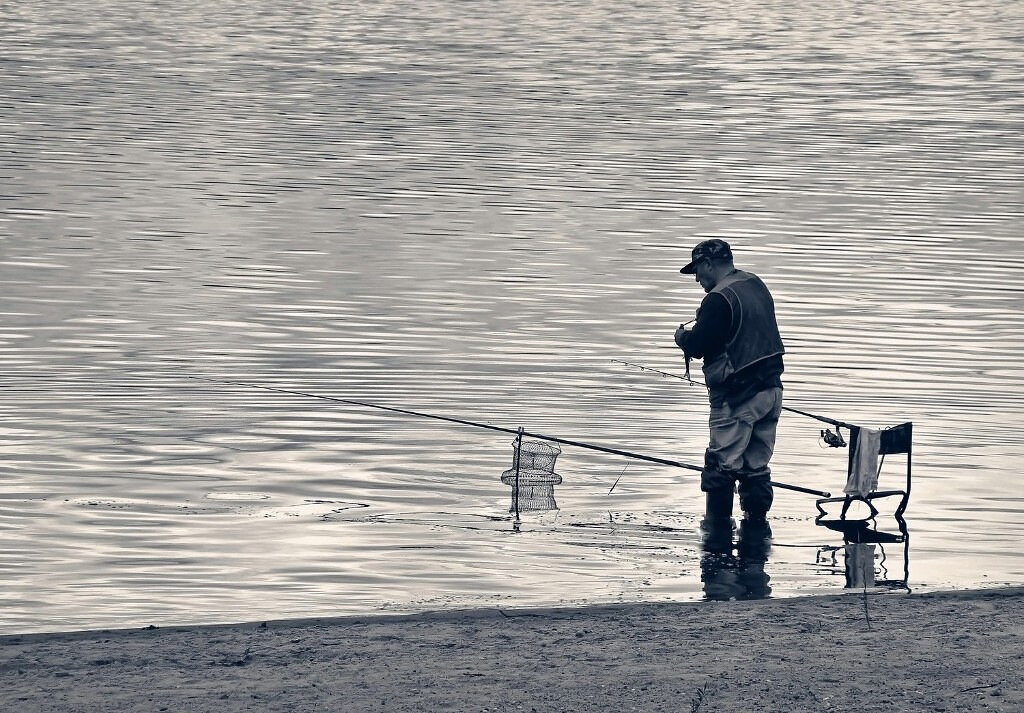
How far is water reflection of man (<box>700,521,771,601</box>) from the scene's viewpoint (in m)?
9.07

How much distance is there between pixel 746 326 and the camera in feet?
32.3

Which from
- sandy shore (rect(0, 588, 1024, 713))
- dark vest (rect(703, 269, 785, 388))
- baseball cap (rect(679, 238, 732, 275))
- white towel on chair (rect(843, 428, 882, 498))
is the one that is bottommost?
white towel on chair (rect(843, 428, 882, 498))

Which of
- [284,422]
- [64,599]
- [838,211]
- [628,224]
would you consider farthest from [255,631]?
[838,211]

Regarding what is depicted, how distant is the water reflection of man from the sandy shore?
851 mm

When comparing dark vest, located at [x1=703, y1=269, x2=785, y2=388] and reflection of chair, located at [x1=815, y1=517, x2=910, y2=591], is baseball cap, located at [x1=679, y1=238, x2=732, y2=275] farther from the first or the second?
reflection of chair, located at [x1=815, y1=517, x2=910, y2=591]

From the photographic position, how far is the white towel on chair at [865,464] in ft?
32.7

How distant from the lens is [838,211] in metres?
23.3

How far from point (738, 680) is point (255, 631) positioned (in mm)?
1846

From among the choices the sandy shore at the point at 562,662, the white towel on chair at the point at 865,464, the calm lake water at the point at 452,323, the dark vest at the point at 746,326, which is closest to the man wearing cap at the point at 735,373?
the dark vest at the point at 746,326

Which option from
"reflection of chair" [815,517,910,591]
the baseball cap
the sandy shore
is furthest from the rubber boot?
the sandy shore

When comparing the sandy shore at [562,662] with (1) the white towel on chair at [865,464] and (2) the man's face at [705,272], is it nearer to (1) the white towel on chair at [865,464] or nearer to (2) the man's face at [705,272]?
(1) the white towel on chair at [865,464]

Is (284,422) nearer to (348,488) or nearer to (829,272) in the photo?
(348,488)

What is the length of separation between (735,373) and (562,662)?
9.57ft

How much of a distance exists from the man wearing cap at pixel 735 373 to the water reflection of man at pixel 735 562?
13 centimetres
